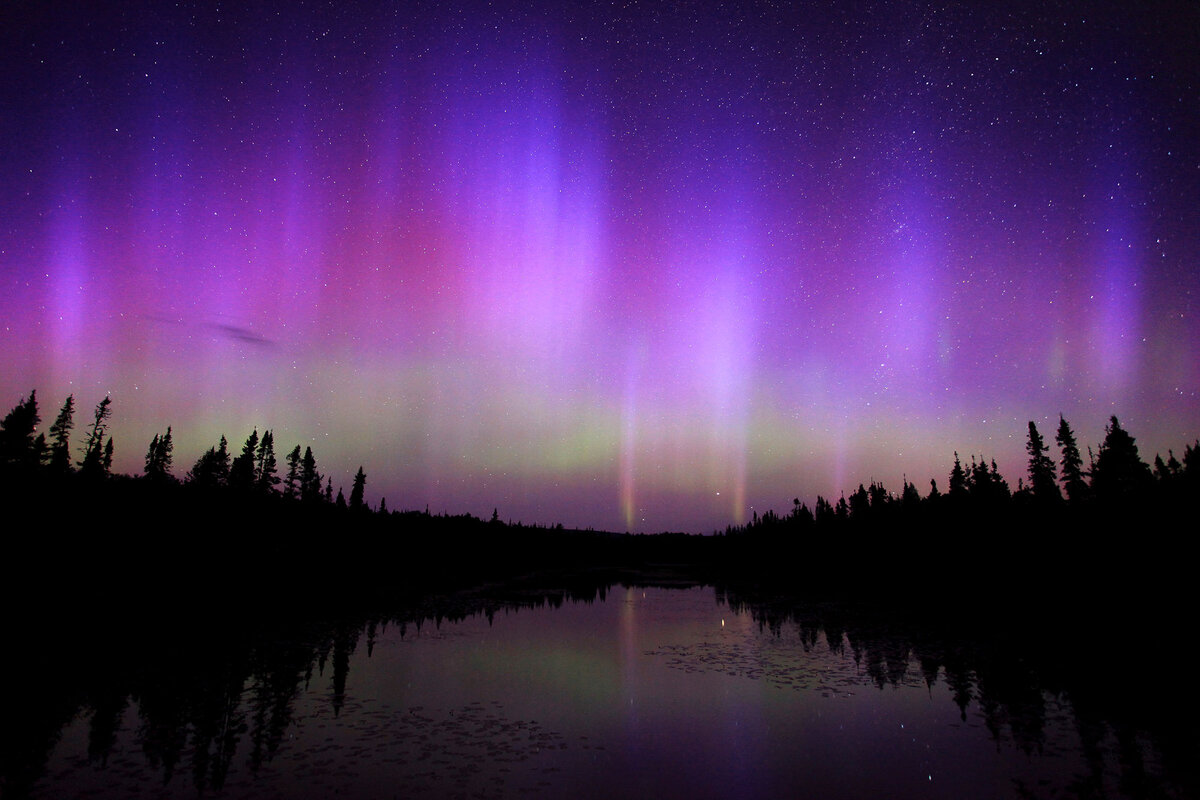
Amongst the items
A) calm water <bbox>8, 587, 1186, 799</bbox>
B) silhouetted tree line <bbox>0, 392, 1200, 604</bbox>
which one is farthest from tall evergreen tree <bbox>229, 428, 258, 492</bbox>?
calm water <bbox>8, 587, 1186, 799</bbox>

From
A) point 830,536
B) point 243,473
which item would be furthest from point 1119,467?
point 243,473

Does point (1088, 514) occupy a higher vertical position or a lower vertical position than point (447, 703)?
higher

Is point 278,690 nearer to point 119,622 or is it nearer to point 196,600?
point 119,622

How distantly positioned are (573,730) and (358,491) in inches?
5557

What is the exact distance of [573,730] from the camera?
19.6 meters

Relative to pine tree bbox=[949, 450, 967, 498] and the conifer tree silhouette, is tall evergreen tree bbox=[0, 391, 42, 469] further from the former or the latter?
pine tree bbox=[949, 450, 967, 498]

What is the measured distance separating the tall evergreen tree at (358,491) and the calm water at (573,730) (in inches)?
4591

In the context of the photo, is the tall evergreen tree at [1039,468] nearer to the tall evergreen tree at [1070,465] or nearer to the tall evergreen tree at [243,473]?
the tall evergreen tree at [1070,465]

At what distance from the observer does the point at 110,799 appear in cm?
1317

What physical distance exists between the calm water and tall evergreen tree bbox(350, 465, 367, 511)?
117 m

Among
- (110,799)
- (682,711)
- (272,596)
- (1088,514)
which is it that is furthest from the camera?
(1088,514)

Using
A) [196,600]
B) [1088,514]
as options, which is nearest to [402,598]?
[196,600]

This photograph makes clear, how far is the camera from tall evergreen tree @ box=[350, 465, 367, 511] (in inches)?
5590

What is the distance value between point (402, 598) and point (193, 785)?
49.2 m
